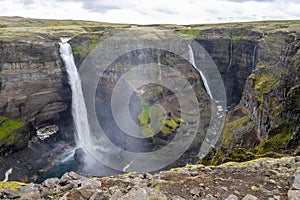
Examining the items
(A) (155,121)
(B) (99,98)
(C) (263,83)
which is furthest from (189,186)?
(B) (99,98)

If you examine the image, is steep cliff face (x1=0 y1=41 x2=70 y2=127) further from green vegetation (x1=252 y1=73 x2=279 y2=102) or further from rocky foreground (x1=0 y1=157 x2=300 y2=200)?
rocky foreground (x1=0 y1=157 x2=300 y2=200)

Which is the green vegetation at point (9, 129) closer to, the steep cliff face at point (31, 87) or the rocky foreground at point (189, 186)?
the steep cliff face at point (31, 87)

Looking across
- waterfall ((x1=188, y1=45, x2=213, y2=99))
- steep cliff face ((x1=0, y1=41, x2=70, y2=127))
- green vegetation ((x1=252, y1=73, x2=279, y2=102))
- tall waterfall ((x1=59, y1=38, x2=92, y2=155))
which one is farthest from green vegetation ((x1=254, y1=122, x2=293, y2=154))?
waterfall ((x1=188, y1=45, x2=213, y2=99))

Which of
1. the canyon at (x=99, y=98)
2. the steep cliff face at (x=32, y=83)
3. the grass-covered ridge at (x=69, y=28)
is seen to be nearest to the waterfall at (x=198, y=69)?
the canyon at (x=99, y=98)

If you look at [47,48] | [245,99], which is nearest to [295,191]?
[245,99]

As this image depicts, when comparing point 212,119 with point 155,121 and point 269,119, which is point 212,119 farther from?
point 269,119

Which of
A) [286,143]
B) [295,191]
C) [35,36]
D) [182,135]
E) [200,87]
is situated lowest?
[182,135]

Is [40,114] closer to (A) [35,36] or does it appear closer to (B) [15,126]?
(B) [15,126]
